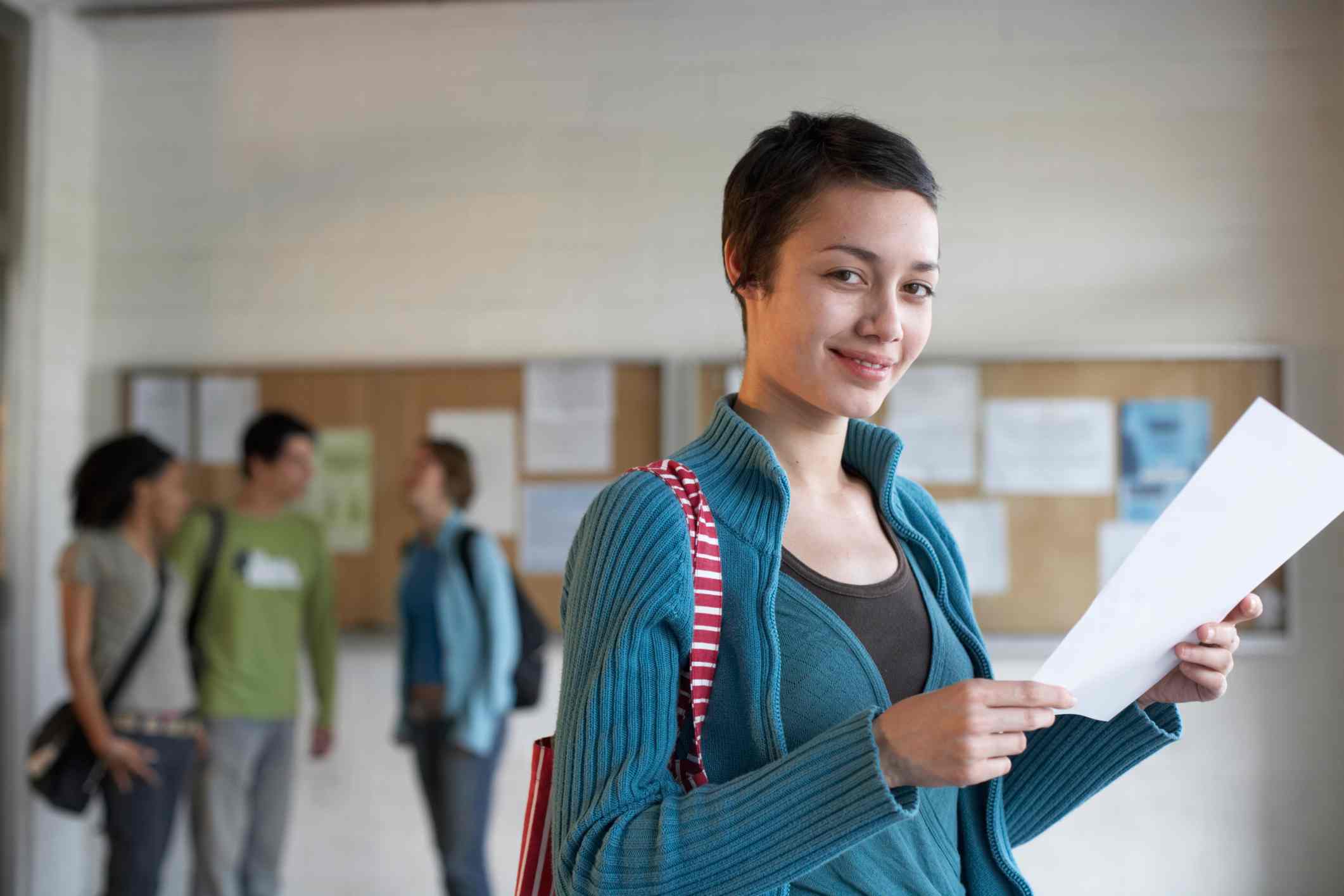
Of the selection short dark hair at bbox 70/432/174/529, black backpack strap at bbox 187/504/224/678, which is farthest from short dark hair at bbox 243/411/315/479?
short dark hair at bbox 70/432/174/529

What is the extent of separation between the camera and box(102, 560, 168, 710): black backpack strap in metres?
3.21

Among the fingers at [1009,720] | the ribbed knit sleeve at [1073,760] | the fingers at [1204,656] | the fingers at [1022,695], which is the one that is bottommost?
the ribbed knit sleeve at [1073,760]

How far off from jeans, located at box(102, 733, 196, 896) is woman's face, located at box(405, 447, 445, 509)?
3.04ft

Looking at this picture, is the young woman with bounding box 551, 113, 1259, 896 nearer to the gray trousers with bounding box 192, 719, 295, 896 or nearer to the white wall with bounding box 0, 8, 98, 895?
the gray trousers with bounding box 192, 719, 295, 896

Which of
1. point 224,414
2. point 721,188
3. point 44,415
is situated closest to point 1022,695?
point 721,188

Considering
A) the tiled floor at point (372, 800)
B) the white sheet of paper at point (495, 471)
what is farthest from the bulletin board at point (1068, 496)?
the tiled floor at point (372, 800)

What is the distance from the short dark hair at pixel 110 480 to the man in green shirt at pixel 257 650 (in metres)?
0.29

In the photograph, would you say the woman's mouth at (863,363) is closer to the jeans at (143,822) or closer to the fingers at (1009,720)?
the fingers at (1009,720)

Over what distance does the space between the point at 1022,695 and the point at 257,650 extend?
306 centimetres

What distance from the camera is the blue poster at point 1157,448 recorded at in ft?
11.9

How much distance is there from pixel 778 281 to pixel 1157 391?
119 inches

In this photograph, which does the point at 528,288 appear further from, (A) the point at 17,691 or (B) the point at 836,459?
(B) the point at 836,459

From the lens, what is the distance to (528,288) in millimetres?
3945

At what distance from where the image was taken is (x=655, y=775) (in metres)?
0.86
